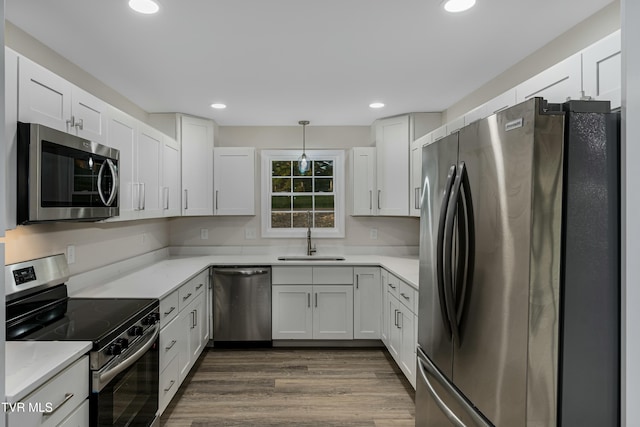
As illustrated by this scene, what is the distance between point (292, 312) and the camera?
374 cm

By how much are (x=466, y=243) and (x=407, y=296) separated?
1549 millimetres

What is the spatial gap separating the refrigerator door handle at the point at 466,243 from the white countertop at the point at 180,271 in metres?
1.22

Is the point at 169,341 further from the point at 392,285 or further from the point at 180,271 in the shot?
the point at 392,285

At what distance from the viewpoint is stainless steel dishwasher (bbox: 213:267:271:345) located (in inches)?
145

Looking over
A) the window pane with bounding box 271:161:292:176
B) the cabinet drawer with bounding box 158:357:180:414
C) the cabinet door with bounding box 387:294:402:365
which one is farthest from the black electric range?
the window pane with bounding box 271:161:292:176

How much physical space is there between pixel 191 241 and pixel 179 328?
1767 mm

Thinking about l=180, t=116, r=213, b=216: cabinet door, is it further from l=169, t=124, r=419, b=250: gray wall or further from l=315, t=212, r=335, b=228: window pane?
l=315, t=212, r=335, b=228: window pane

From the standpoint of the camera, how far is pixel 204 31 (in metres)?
2.04

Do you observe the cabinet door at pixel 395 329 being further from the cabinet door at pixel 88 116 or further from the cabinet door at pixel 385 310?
the cabinet door at pixel 88 116

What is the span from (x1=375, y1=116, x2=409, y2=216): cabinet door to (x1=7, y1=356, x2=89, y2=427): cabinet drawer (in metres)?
2.96

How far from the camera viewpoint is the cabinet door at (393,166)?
3783mm

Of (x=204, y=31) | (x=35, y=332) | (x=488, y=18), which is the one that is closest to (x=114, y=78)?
(x=204, y=31)

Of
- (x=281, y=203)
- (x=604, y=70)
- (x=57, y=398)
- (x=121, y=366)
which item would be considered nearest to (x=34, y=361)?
(x=57, y=398)

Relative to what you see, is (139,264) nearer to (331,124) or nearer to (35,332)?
(35,332)
